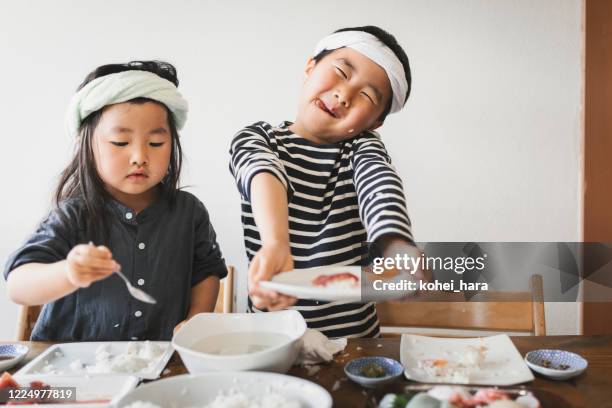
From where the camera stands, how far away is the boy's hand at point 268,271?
0.63 meters

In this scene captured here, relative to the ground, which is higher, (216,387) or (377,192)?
Answer: (377,192)

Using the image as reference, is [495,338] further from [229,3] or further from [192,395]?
[229,3]

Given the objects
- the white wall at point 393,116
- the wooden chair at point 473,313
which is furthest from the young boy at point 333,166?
the white wall at point 393,116

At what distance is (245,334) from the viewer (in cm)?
73

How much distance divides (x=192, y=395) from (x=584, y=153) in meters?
1.54

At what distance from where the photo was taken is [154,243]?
3.10 feet

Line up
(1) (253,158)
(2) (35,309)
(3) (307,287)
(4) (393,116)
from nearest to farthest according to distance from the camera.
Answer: (3) (307,287), (1) (253,158), (2) (35,309), (4) (393,116)

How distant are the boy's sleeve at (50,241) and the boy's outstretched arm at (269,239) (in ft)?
1.16

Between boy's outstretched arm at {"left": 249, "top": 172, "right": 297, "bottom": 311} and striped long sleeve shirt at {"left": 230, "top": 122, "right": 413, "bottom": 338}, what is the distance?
0.27 feet

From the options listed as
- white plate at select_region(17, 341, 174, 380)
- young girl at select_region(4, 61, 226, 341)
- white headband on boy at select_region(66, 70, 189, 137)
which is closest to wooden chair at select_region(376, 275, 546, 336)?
young girl at select_region(4, 61, 226, 341)

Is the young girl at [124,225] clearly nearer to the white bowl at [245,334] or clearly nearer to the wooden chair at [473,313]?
the white bowl at [245,334]

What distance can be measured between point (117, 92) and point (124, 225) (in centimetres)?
25

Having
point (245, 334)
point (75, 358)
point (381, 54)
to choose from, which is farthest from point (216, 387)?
point (381, 54)

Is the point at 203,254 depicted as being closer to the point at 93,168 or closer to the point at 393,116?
the point at 93,168
